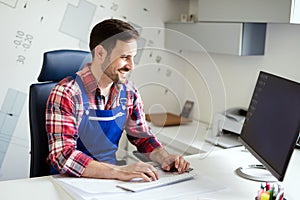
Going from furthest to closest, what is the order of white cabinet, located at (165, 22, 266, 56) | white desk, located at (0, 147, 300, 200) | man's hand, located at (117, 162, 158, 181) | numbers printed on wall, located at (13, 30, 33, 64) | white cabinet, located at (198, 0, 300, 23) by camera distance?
1. numbers printed on wall, located at (13, 30, 33, 64)
2. white cabinet, located at (165, 22, 266, 56)
3. white cabinet, located at (198, 0, 300, 23)
4. man's hand, located at (117, 162, 158, 181)
5. white desk, located at (0, 147, 300, 200)

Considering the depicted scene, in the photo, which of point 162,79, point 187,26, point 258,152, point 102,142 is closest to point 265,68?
point 187,26

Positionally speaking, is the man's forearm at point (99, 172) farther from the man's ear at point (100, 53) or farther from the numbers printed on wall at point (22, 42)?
the numbers printed on wall at point (22, 42)

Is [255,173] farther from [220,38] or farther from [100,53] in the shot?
[220,38]

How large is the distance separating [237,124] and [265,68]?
0.41 meters

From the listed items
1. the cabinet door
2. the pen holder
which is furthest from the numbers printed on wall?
the pen holder

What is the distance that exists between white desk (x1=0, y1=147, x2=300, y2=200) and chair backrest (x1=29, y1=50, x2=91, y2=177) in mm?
281

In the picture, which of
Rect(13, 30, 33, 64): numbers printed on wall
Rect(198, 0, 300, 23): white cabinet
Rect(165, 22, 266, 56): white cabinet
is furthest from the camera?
Rect(13, 30, 33, 64): numbers printed on wall

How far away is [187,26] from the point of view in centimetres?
280

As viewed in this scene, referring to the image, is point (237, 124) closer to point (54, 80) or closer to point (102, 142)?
point (102, 142)

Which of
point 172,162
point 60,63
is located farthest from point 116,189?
point 60,63

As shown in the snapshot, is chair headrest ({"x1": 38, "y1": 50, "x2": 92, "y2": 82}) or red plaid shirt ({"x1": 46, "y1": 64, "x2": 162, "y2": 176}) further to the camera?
chair headrest ({"x1": 38, "y1": 50, "x2": 92, "y2": 82})

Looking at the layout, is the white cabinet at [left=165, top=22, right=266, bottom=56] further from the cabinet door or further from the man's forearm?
the man's forearm

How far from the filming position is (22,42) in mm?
2559

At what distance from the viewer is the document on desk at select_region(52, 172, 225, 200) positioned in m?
1.38
